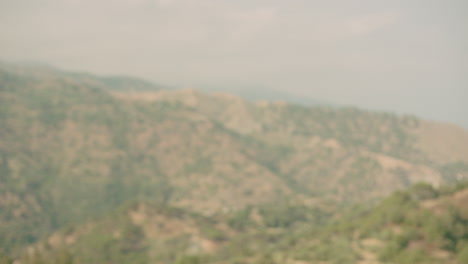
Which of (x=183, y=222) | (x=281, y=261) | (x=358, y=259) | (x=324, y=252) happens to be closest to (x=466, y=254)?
(x=358, y=259)

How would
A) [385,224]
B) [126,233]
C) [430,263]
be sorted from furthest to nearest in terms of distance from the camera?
[126,233]
[385,224]
[430,263]

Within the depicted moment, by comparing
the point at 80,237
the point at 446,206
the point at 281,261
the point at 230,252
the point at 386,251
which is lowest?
the point at 80,237

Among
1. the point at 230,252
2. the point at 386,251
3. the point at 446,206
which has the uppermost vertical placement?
the point at 446,206

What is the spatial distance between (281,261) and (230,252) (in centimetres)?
4355

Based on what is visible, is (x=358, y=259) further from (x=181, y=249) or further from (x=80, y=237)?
(x=80, y=237)

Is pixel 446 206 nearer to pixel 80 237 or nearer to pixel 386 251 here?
pixel 386 251

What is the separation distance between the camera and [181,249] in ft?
477

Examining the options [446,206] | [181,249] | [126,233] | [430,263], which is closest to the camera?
[430,263]

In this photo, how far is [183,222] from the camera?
→ 168m

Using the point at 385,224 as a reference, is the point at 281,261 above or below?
below

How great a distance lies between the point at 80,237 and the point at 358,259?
12143cm

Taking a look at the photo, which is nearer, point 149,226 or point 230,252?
point 230,252

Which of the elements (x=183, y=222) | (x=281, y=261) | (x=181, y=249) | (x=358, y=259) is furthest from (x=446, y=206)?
(x=183, y=222)

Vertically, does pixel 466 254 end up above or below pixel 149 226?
above
